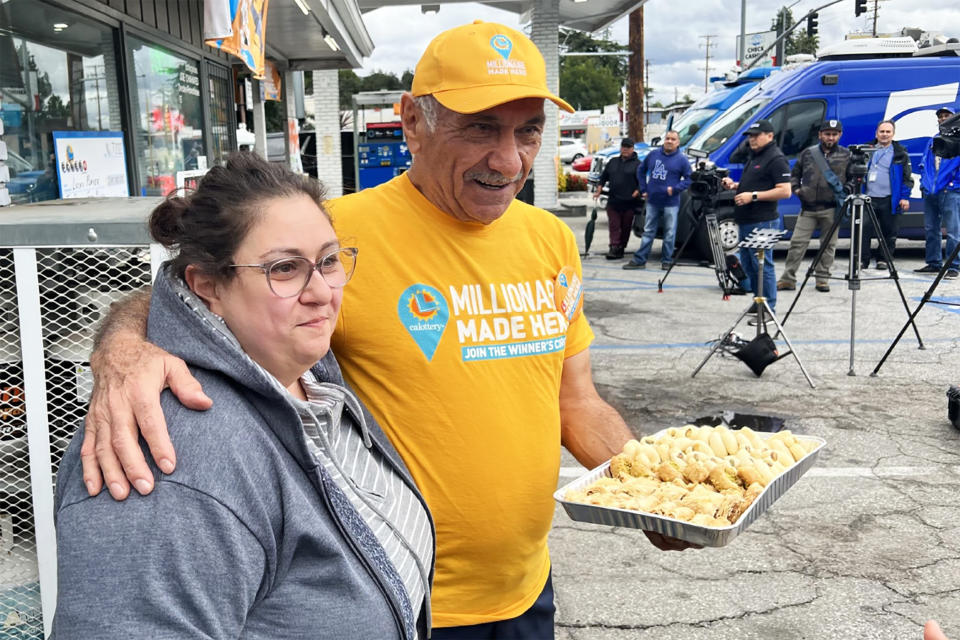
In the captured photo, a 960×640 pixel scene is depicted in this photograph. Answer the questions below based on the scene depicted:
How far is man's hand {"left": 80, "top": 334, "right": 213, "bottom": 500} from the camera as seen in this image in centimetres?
111

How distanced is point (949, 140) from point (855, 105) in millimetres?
6482

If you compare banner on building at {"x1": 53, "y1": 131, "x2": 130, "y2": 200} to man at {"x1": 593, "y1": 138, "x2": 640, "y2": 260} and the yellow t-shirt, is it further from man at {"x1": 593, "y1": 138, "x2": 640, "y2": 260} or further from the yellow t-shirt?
man at {"x1": 593, "y1": 138, "x2": 640, "y2": 260}

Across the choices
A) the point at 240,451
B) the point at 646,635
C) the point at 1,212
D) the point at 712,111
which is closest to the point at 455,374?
the point at 240,451

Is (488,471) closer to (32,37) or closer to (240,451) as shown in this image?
(240,451)

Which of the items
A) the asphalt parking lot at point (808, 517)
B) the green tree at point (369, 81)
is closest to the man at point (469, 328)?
the asphalt parking lot at point (808, 517)

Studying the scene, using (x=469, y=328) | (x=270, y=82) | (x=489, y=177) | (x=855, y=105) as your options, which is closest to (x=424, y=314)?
(x=469, y=328)

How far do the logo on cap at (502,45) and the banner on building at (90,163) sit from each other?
3808mm

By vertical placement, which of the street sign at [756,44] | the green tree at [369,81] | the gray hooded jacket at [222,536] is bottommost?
the gray hooded jacket at [222,536]

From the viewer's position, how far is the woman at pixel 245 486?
1.07m

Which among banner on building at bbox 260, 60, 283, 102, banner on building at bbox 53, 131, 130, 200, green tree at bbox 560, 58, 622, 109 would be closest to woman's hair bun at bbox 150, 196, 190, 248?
banner on building at bbox 53, 131, 130, 200

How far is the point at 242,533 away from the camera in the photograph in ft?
3.76

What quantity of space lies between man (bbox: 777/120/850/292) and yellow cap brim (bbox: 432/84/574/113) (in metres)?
9.32

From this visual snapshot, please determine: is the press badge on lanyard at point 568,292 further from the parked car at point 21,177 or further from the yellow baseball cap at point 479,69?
the parked car at point 21,177

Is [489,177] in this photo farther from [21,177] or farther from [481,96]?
[21,177]
